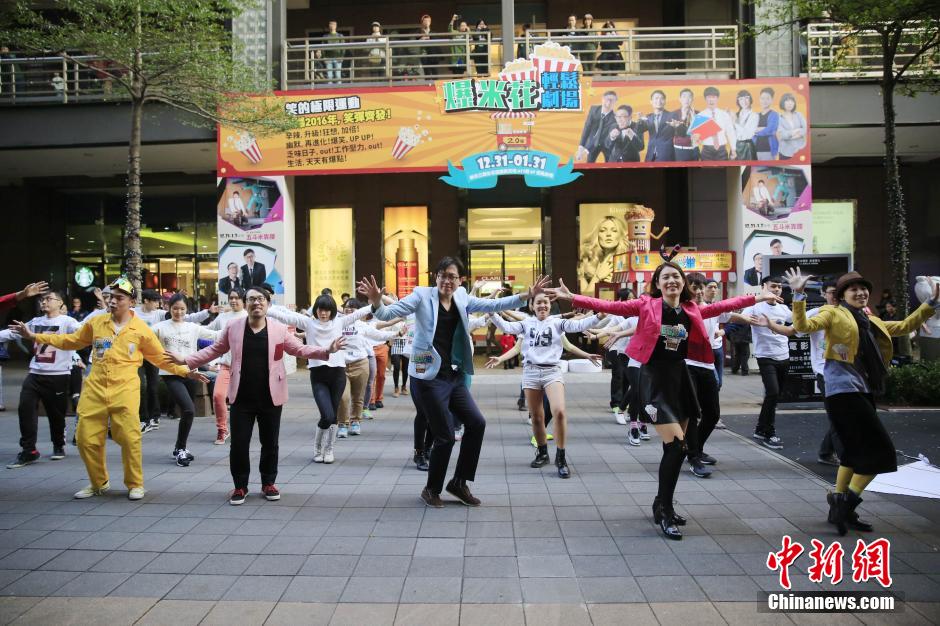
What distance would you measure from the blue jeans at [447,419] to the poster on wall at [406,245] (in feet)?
49.2

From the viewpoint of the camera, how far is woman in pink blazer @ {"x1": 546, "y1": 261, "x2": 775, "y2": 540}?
5051 millimetres

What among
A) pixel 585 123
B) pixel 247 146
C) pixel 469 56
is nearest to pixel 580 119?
pixel 585 123

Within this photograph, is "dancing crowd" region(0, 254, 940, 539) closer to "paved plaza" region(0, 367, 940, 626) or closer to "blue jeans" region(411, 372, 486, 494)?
"blue jeans" region(411, 372, 486, 494)

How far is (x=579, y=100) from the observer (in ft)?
52.5

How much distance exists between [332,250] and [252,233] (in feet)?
13.5

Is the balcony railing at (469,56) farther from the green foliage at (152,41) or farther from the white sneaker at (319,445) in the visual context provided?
the white sneaker at (319,445)

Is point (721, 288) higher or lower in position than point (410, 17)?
lower

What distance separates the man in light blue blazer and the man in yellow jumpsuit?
2232 millimetres

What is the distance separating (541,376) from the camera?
7203mm

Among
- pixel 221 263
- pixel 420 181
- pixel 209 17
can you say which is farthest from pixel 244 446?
pixel 420 181

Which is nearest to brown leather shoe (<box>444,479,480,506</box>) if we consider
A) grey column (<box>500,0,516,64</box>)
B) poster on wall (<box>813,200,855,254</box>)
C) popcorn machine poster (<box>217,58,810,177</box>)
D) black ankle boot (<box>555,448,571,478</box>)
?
black ankle boot (<box>555,448,571,478</box>)

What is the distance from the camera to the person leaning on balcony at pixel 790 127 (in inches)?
628

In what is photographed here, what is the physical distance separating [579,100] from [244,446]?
41.4 ft

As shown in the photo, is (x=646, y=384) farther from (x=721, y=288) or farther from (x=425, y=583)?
(x=721, y=288)
